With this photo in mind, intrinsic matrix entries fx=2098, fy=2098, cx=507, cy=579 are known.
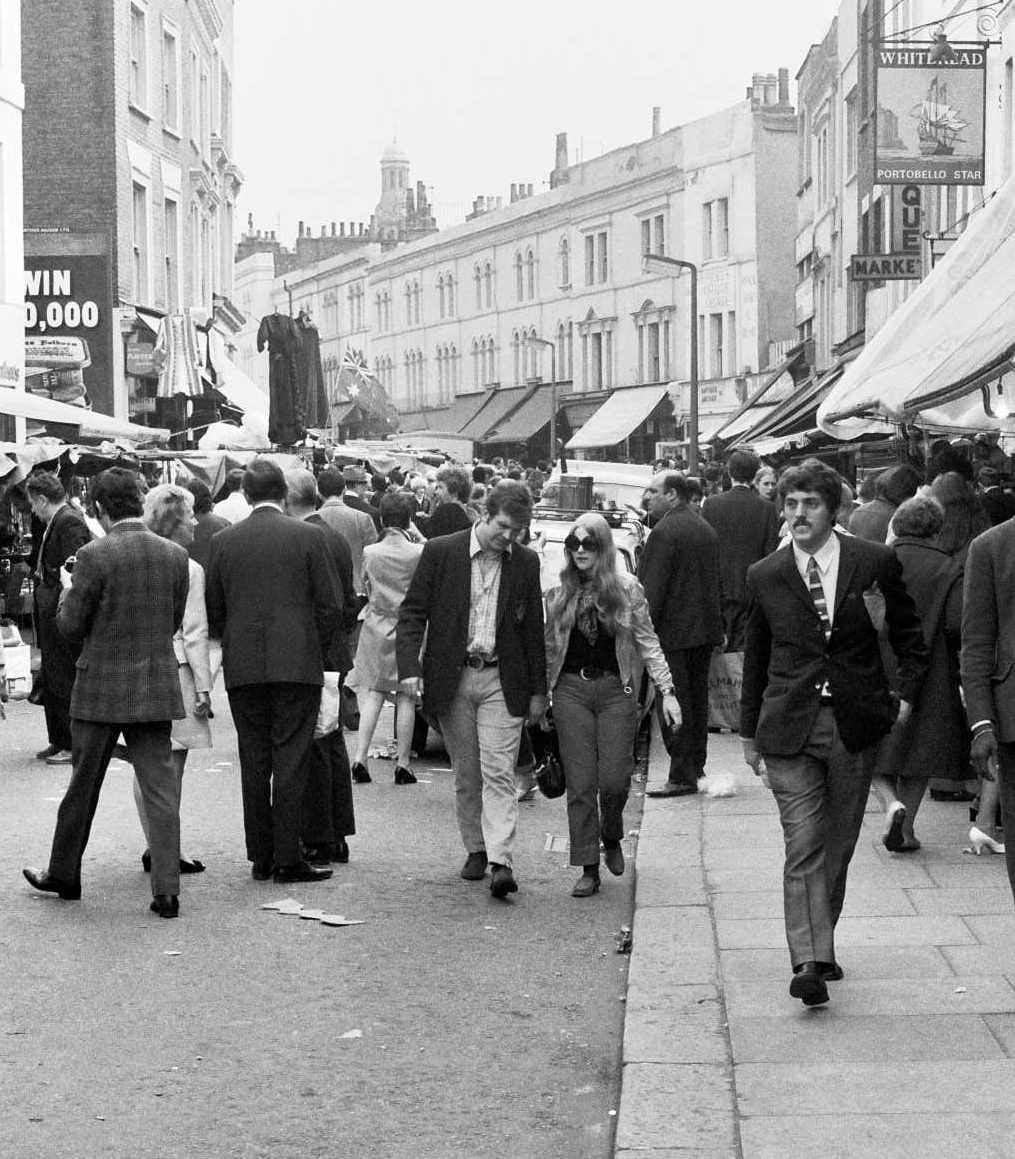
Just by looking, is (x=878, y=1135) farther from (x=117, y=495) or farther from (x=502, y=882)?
(x=117, y=495)

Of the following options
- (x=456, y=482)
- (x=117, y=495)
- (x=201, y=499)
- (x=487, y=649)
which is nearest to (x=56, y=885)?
(x=117, y=495)

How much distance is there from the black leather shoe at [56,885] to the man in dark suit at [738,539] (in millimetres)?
6047

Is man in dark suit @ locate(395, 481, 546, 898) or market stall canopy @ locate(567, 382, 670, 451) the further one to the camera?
market stall canopy @ locate(567, 382, 670, 451)

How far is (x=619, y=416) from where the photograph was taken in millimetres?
66062

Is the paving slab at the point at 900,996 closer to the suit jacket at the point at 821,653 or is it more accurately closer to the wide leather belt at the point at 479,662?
the suit jacket at the point at 821,653

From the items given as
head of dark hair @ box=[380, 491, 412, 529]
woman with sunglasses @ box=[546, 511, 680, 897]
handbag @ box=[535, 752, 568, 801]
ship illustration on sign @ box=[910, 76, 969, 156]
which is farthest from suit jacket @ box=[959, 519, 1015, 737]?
ship illustration on sign @ box=[910, 76, 969, 156]

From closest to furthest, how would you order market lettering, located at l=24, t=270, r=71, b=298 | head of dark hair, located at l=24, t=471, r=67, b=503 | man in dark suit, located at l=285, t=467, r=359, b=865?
man in dark suit, located at l=285, t=467, r=359, b=865, head of dark hair, located at l=24, t=471, r=67, b=503, market lettering, located at l=24, t=270, r=71, b=298

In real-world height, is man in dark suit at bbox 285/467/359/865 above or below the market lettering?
below

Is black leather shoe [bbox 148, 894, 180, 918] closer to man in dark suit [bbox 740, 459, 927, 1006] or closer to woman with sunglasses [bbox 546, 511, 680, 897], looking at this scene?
woman with sunglasses [bbox 546, 511, 680, 897]

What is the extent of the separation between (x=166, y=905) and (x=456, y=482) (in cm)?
611

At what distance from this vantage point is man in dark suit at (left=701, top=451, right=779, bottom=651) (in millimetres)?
13961

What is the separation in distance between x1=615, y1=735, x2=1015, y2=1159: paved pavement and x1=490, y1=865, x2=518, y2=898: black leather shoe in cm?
55

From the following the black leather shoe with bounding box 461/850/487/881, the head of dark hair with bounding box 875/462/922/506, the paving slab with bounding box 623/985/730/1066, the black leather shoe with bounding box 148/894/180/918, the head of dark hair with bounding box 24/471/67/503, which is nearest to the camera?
the paving slab with bounding box 623/985/730/1066

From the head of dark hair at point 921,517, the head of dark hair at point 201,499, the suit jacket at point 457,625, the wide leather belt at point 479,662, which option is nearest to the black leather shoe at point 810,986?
the suit jacket at point 457,625
